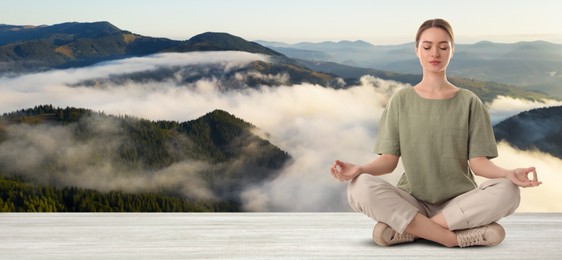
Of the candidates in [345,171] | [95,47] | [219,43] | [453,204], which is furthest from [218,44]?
[453,204]

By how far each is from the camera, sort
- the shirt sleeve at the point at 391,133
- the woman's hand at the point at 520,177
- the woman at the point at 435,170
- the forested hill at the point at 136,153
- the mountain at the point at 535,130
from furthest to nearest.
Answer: the mountain at the point at 535,130 → the forested hill at the point at 136,153 → the shirt sleeve at the point at 391,133 → the woman at the point at 435,170 → the woman's hand at the point at 520,177

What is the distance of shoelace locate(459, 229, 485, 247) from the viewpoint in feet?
8.33

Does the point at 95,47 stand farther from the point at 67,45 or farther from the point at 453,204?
the point at 453,204

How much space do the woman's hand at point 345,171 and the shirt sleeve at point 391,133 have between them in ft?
0.55

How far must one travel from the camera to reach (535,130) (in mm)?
4484

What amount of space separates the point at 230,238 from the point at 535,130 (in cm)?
239

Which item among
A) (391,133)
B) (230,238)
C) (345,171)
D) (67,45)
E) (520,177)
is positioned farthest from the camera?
(67,45)

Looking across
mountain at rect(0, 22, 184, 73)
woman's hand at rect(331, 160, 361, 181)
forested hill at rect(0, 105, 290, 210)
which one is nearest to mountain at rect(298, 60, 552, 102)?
forested hill at rect(0, 105, 290, 210)

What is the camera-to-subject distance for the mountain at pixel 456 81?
4.63 meters

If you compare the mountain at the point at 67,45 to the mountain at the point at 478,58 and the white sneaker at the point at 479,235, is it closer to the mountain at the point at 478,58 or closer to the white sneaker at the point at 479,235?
the mountain at the point at 478,58

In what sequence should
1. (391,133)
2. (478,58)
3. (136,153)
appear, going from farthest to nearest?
(478,58), (136,153), (391,133)

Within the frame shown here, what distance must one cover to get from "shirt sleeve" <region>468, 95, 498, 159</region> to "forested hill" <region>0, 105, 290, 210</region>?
1856 mm

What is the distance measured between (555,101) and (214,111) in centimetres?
215

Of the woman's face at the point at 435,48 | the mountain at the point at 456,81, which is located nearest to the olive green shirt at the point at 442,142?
the woman's face at the point at 435,48
